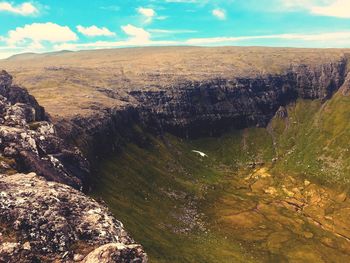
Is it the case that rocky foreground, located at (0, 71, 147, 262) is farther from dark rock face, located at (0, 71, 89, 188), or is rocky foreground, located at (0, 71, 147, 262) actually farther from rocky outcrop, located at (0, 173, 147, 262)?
dark rock face, located at (0, 71, 89, 188)

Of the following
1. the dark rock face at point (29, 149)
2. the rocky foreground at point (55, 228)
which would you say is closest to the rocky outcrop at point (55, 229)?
the rocky foreground at point (55, 228)

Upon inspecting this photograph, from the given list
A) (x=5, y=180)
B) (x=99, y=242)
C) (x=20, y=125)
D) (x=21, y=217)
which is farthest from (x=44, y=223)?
(x=20, y=125)

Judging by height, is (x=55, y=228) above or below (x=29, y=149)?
above

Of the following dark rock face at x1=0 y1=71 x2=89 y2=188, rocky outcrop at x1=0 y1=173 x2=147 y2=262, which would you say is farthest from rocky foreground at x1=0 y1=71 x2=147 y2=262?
dark rock face at x1=0 y1=71 x2=89 y2=188

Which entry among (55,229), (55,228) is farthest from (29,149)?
(55,229)

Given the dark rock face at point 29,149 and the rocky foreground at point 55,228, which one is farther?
the dark rock face at point 29,149

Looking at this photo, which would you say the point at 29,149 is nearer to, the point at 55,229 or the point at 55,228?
the point at 55,228

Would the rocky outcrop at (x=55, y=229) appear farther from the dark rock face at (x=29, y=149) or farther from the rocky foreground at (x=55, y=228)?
the dark rock face at (x=29, y=149)

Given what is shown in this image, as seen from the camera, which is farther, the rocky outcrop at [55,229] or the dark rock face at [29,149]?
the dark rock face at [29,149]
